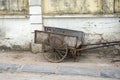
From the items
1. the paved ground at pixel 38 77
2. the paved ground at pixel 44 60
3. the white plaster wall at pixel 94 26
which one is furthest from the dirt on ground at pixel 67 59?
the paved ground at pixel 38 77

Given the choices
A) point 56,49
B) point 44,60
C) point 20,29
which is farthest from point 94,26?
point 20,29

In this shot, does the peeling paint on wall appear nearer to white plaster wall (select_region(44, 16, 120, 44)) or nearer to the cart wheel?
white plaster wall (select_region(44, 16, 120, 44))

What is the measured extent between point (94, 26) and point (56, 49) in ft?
5.64

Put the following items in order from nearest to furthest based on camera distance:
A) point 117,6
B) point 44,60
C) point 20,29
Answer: point 44,60 → point 117,6 → point 20,29

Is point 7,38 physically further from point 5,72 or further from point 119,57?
point 119,57

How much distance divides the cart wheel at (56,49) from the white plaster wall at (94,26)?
106 cm

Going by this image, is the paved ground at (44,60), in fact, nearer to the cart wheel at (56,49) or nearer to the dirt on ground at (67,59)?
the dirt on ground at (67,59)

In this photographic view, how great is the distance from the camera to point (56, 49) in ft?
30.3

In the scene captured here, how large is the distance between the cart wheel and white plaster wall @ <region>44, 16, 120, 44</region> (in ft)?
3.48

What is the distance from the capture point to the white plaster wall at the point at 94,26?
991cm

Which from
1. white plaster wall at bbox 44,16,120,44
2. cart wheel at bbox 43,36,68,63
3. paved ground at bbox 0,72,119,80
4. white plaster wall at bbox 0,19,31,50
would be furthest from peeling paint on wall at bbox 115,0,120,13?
white plaster wall at bbox 0,19,31,50

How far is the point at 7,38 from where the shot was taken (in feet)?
34.4

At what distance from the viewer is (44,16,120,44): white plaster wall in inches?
390

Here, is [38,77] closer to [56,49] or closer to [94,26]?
[56,49]
